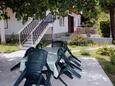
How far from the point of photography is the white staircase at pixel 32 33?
24392mm

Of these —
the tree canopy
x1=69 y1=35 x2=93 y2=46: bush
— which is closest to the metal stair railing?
x1=69 y1=35 x2=93 y2=46: bush

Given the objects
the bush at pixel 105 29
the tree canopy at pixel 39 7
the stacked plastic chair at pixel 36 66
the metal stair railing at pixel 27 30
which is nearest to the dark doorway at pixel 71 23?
the bush at pixel 105 29

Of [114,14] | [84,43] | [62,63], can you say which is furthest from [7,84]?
[114,14]

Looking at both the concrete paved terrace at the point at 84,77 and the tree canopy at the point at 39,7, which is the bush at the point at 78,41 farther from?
the concrete paved terrace at the point at 84,77

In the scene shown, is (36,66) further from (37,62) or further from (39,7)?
(39,7)

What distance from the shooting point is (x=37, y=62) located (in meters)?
8.42

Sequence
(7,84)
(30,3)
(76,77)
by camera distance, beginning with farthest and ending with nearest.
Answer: (30,3), (76,77), (7,84)

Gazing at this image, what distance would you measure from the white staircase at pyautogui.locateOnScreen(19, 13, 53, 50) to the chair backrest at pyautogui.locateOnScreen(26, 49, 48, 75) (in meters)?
14.5

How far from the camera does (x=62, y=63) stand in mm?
10586

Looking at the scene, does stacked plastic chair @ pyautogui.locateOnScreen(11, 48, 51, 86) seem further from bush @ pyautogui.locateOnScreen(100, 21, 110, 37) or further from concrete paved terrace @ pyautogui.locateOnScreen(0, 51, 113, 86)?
bush @ pyautogui.locateOnScreen(100, 21, 110, 37)

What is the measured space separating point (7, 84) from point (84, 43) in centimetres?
1634

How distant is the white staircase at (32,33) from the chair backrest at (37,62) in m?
14.5

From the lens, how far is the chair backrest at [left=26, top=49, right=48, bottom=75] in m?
8.43

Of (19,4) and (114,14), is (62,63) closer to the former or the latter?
(19,4)
